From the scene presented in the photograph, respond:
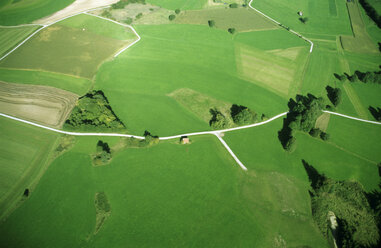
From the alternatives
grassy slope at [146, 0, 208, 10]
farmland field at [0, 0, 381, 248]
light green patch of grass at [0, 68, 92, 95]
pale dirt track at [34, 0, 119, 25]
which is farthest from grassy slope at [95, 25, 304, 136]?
pale dirt track at [34, 0, 119, 25]

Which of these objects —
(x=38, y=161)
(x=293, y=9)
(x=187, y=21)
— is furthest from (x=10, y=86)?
(x=293, y=9)

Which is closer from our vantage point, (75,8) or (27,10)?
(27,10)

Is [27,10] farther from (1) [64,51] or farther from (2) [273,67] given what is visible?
(2) [273,67]

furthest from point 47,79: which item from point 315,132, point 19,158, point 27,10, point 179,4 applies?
point 315,132

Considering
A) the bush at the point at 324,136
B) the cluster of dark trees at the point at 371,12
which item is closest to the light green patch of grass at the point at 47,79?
the bush at the point at 324,136

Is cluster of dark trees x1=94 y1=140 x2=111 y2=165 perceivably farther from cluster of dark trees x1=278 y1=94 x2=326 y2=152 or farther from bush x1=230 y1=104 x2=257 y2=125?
cluster of dark trees x1=278 y1=94 x2=326 y2=152

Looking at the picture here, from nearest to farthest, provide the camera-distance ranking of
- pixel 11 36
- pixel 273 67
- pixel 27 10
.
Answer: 1. pixel 273 67
2. pixel 11 36
3. pixel 27 10
